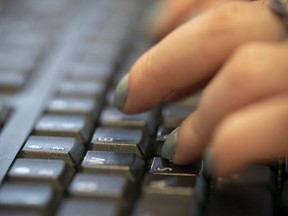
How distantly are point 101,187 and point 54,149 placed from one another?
80 millimetres

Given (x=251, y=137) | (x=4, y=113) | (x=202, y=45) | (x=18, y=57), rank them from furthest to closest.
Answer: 1. (x=18, y=57)
2. (x=4, y=113)
3. (x=202, y=45)
4. (x=251, y=137)

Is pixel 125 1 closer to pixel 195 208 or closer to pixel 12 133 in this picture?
pixel 12 133

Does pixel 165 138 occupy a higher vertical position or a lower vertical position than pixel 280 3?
lower

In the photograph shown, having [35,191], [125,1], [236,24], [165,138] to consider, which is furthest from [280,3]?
[125,1]

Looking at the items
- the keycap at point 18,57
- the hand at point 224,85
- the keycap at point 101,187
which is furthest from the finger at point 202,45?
the keycap at point 18,57

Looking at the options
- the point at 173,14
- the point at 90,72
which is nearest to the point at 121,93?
the point at 90,72

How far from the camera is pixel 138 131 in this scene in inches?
24.0

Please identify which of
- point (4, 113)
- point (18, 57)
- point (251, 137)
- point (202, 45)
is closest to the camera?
point (251, 137)

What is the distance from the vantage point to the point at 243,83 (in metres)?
0.47

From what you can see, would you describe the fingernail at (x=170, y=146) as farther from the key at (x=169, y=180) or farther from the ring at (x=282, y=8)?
the ring at (x=282, y=8)

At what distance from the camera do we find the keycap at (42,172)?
52cm

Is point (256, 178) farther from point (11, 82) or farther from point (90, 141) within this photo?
point (11, 82)

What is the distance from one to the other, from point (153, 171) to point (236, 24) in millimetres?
142

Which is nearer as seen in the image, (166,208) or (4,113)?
(166,208)
